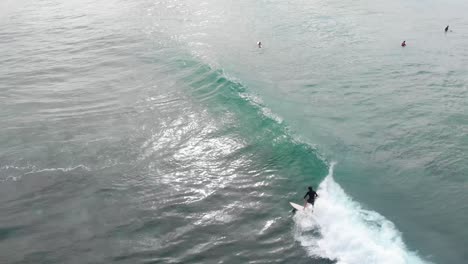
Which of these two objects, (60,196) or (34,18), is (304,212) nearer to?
(60,196)

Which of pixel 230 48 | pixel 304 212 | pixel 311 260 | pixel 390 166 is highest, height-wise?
pixel 230 48

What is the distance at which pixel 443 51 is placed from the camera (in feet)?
128

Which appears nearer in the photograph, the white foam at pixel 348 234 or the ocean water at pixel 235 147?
the white foam at pixel 348 234

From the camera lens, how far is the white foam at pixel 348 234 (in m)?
15.5

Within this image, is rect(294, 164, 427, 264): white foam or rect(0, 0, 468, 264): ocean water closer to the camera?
rect(294, 164, 427, 264): white foam

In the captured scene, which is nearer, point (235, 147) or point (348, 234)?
point (348, 234)

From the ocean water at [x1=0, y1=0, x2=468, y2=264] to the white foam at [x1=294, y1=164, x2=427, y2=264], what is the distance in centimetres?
7

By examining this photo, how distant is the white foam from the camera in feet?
51.0

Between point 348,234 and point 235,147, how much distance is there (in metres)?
8.97

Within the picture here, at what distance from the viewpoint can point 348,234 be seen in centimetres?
1652

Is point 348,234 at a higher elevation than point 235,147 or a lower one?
lower

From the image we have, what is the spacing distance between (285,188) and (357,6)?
148ft

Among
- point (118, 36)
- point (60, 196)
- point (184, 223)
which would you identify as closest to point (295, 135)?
point (184, 223)

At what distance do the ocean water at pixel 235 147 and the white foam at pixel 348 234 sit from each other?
0.24 feet
